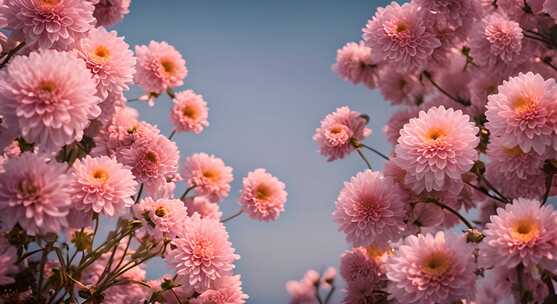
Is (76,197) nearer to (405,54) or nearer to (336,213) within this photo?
(336,213)

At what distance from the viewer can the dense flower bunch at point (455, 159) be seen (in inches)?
52.4

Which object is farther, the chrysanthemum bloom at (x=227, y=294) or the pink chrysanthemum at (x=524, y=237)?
the chrysanthemum bloom at (x=227, y=294)

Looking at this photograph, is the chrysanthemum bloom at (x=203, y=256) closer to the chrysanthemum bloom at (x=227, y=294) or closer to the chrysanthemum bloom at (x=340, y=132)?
the chrysanthemum bloom at (x=227, y=294)

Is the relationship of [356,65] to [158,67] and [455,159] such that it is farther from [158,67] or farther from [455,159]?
[455,159]

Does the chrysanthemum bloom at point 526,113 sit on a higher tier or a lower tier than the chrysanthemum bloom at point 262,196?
lower

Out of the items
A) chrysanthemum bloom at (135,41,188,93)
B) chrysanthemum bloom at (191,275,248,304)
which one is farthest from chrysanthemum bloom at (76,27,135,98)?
chrysanthemum bloom at (191,275,248,304)

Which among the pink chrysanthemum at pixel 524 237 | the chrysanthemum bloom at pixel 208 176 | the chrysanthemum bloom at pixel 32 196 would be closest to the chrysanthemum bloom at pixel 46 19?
the chrysanthemum bloom at pixel 32 196

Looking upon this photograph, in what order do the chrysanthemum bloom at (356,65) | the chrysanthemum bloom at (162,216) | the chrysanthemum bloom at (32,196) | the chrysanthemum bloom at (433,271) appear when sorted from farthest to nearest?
the chrysanthemum bloom at (356,65), the chrysanthemum bloom at (162,216), the chrysanthemum bloom at (433,271), the chrysanthemum bloom at (32,196)

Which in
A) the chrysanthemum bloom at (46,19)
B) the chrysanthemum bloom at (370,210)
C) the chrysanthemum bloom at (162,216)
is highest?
the chrysanthemum bloom at (46,19)

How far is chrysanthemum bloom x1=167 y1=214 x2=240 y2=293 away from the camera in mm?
1551

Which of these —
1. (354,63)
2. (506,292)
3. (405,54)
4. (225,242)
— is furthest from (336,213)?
(354,63)

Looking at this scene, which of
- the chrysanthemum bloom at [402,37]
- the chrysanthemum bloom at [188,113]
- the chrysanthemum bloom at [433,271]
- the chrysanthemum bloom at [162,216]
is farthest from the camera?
the chrysanthemum bloom at [188,113]

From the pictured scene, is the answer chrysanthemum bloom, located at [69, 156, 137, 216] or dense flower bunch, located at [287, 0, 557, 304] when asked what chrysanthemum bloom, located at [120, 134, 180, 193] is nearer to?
chrysanthemum bloom, located at [69, 156, 137, 216]

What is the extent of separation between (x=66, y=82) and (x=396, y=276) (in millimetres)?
731
